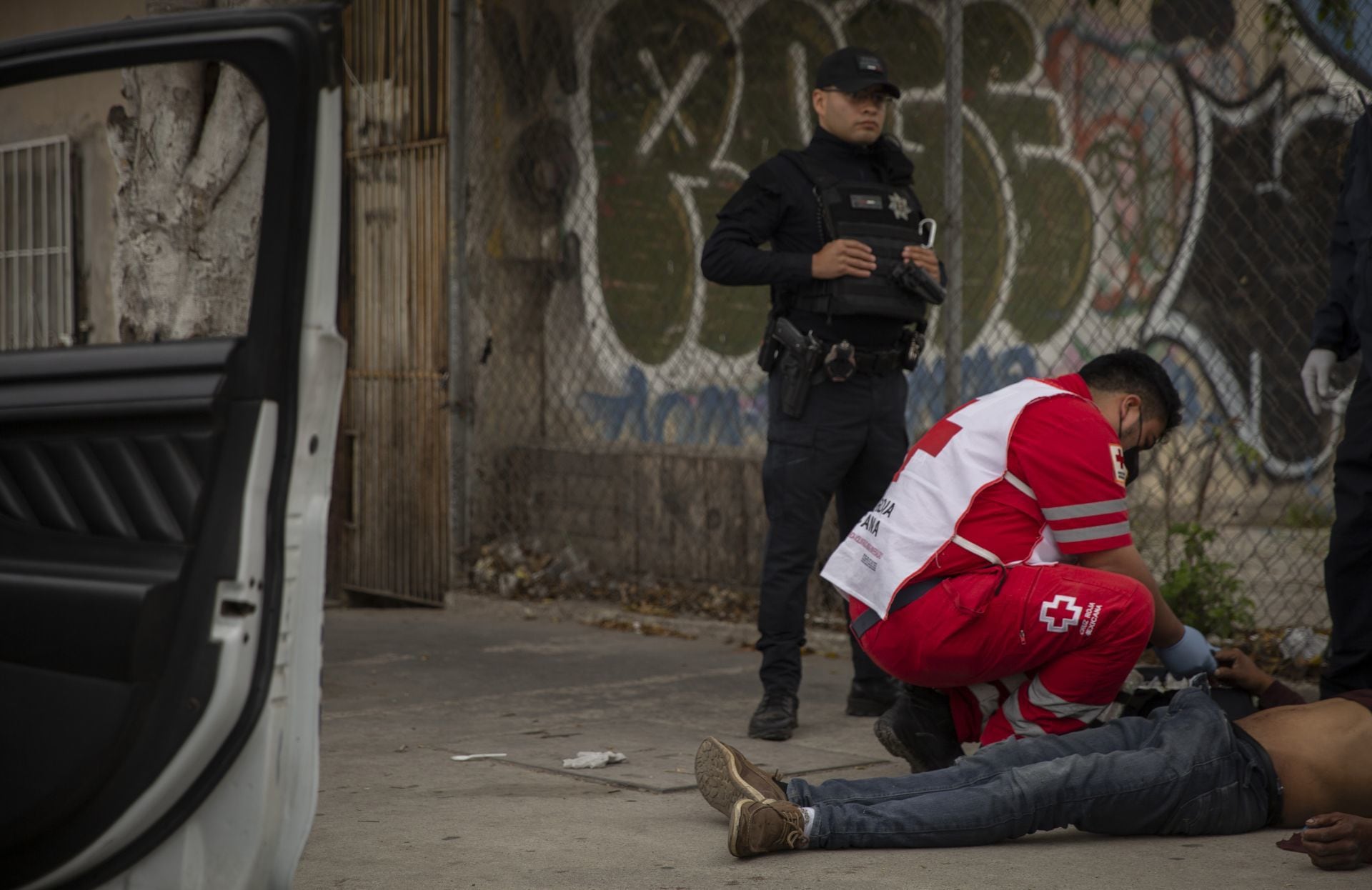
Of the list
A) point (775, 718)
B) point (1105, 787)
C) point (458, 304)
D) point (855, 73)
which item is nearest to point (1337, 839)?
point (1105, 787)

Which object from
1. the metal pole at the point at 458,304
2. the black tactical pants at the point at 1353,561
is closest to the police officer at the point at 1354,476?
the black tactical pants at the point at 1353,561

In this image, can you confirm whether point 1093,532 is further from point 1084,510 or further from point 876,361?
point 876,361

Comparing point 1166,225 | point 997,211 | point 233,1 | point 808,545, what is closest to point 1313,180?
point 1166,225

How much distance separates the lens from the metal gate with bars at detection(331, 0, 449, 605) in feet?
26.2

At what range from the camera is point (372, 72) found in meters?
8.24

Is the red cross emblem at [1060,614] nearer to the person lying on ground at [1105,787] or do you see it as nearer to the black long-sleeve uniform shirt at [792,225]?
the person lying on ground at [1105,787]

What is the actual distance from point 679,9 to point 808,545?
4009 mm

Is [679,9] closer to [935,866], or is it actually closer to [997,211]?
[997,211]

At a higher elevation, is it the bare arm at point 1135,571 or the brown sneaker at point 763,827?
the bare arm at point 1135,571

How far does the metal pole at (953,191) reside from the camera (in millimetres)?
6105

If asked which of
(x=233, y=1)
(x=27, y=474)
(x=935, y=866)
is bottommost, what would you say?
(x=935, y=866)

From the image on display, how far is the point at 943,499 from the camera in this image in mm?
3854

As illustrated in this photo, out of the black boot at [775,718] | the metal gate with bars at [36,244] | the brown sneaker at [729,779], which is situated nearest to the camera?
the brown sneaker at [729,779]

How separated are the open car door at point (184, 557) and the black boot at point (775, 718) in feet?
8.16
